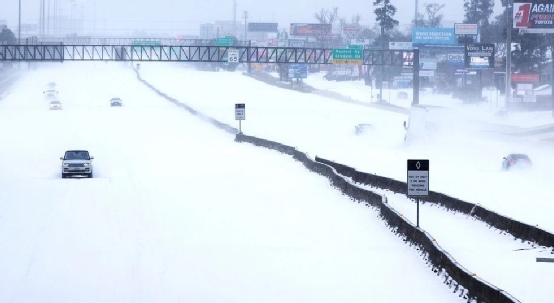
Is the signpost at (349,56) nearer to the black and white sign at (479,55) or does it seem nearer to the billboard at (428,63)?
the black and white sign at (479,55)

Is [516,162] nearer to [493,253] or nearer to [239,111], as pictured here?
[239,111]

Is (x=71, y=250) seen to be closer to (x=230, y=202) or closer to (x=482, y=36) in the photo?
(x=230, y=202)

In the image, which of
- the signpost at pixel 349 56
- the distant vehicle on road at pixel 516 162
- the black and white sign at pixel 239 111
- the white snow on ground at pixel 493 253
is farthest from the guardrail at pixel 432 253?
the signpost at pixel 349 56

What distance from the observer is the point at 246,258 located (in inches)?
922

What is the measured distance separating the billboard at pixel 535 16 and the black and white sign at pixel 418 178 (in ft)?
215

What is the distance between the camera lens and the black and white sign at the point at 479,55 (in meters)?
102

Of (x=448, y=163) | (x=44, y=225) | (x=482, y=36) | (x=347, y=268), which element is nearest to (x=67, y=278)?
(x=347, y=268)

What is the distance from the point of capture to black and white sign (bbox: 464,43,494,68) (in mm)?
102375

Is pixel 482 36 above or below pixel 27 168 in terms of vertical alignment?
above

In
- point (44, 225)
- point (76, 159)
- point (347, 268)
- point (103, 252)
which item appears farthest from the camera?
point (76, 159)

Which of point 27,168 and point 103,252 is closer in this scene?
point 103,252

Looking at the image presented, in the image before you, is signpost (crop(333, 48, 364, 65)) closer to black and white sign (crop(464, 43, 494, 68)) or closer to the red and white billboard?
black and white sign (crop(464, 43, 494, 68))

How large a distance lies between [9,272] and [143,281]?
3566mm

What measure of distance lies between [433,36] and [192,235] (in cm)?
9473
